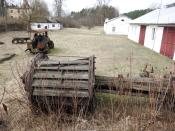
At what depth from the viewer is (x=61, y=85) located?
3.85 metres

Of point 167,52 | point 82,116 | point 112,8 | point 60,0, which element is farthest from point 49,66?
point 112,8

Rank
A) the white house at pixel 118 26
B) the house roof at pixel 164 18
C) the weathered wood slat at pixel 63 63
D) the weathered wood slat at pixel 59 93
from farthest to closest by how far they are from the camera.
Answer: the white house at pixel 118 26 → the house roof at pixel 164 18 → the weathered wood slat at pixel 63 63 → the weathered wood slat at pixel 59 93

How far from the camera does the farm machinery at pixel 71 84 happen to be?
149 inches

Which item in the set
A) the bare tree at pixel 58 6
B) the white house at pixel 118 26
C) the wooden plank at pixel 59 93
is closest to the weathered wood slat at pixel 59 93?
the wooden plank at pixel 59 93

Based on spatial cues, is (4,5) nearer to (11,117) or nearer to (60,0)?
(11,117)

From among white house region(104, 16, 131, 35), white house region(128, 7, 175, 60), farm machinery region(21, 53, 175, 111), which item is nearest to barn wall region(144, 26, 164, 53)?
white house region(128, 7, 175, 60)

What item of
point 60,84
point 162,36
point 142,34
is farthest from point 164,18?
point 60,84

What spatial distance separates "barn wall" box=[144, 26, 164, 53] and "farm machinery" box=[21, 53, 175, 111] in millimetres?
11784

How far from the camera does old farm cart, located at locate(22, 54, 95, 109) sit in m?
3.77

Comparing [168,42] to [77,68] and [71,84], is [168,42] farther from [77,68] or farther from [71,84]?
[71,84]

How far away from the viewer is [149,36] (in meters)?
18.0

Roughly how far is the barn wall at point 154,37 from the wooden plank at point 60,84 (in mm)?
12605

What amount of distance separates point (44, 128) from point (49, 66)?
1.40 metres

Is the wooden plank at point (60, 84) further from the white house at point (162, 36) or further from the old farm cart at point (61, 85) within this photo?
the white house at point (162, 36)
